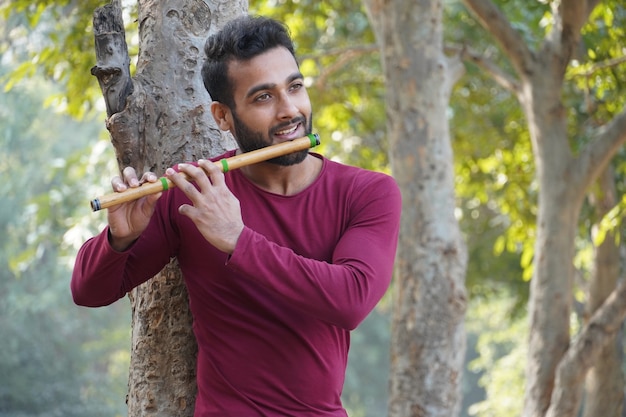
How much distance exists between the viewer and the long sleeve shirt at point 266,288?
224cm

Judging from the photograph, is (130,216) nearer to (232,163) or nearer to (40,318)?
(232,163)

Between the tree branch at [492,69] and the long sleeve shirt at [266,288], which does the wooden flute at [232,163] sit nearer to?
the long sleeve shirt at [266,288]

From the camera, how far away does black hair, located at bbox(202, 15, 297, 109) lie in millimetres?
2334

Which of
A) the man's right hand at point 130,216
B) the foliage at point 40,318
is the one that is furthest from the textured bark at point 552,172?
the foliage at point 40,318

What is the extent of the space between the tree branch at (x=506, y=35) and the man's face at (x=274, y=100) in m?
4.28

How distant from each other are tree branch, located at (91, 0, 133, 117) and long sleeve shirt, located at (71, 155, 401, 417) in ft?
1.51

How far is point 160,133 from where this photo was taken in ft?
9.44

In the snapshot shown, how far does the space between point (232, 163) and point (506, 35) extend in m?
4.46

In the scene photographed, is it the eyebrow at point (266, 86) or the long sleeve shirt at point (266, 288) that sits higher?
the eyebrow at point (266, 86)

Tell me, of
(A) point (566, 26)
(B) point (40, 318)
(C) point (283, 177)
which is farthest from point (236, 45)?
(B) point (40, 318)

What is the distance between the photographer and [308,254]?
229cm

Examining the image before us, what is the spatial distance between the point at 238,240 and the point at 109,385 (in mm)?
22242

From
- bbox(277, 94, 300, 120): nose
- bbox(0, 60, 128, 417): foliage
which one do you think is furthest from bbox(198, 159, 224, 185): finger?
bbox(0, 60, 128, 417): foliage

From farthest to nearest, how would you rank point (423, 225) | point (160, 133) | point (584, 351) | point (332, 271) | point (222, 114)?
point (423, 225) → point (584, 351) → point (160, 133) → point (222, 114) → point (332, 271)
